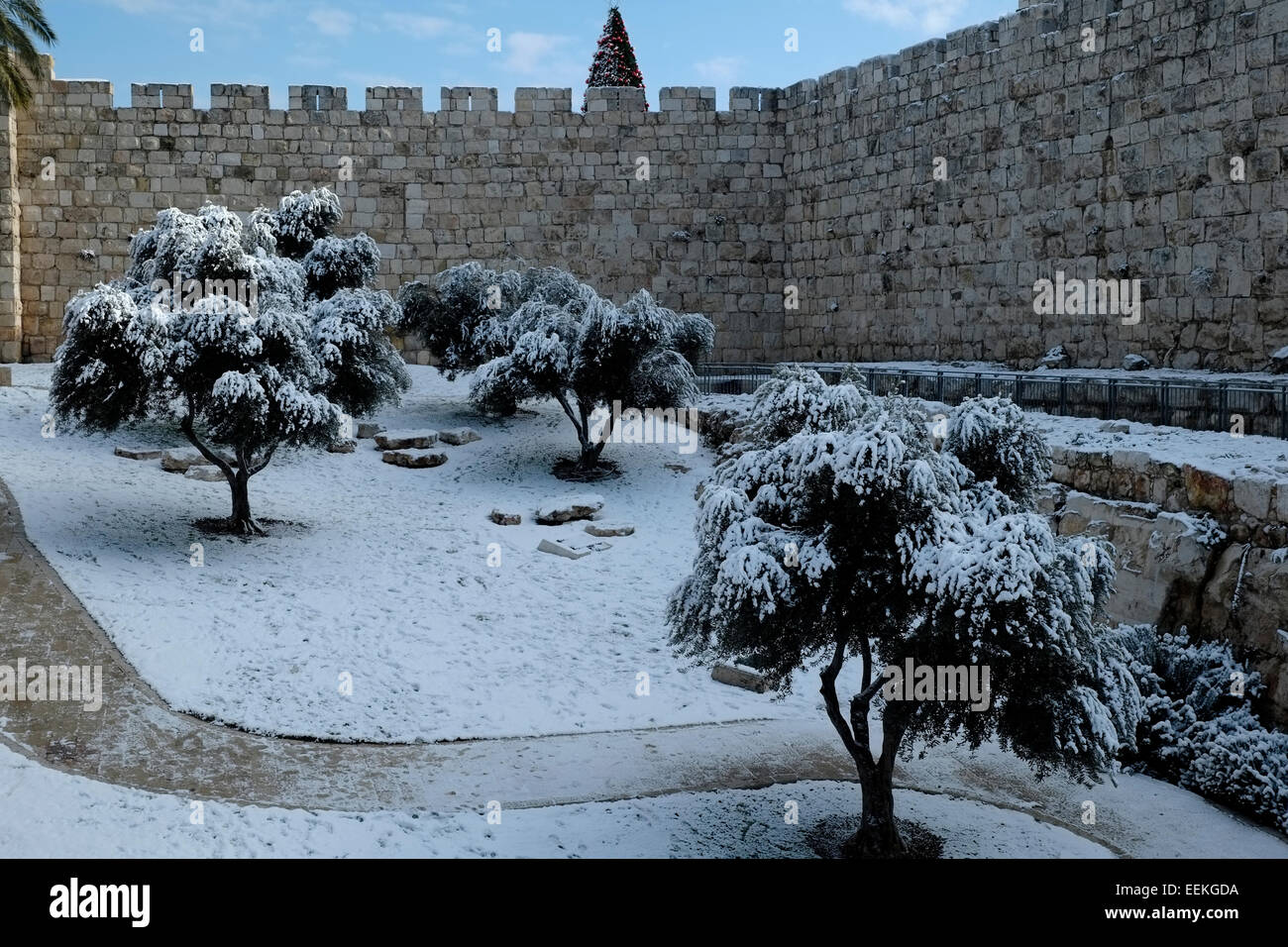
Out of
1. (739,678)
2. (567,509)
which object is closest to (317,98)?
(567,509)

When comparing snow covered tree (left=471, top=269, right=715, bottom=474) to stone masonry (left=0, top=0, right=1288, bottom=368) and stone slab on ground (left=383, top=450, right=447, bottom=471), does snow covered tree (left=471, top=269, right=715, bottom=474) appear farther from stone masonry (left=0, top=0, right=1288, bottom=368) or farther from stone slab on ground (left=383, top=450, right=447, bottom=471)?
stone masonry (left=0, top=0, right=1288, bottom=368)

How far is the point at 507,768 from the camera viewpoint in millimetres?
9234

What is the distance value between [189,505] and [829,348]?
36.4ft

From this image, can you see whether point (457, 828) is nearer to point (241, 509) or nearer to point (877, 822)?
point (877, 822)

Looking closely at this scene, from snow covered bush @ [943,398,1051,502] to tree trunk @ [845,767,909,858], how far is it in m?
2.16

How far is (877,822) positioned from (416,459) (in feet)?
34.5

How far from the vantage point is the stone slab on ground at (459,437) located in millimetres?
18016

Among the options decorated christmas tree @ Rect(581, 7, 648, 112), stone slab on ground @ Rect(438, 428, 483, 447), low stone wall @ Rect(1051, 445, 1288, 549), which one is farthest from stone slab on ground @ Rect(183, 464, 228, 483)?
decorated christmas tree @ Rect(581, 7, 648, 112)

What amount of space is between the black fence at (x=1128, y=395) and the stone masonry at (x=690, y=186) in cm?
204

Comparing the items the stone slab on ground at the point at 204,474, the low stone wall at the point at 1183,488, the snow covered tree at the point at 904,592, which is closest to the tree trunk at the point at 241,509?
the stone slab on ground at the point at 204,474

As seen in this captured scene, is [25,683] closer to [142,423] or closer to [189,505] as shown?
[189,505]

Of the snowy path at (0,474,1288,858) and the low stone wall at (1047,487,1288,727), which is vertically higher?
the low stone wall at (1047,487,1288,727)

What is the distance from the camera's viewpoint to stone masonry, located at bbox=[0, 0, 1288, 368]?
57.5 feet
